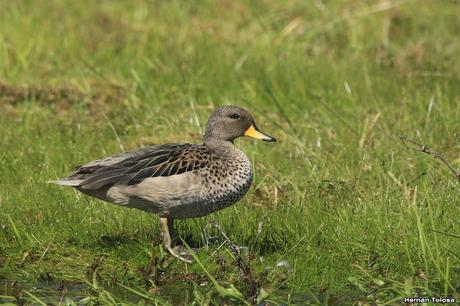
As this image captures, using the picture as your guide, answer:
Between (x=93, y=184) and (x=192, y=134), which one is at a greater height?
(x=93, y=184)

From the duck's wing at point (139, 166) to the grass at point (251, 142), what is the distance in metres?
0.40

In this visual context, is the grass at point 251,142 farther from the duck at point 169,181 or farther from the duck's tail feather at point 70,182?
the duck's tail feather at point 70,182

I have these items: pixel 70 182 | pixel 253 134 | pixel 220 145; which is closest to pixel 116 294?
pixel 70 182

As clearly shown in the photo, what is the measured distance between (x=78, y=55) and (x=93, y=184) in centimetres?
431

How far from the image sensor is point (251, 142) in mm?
7586

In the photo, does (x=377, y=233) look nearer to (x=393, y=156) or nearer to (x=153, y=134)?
(x=393, y=156)

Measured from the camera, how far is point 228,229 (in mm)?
5957

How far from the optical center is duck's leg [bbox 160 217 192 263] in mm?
5535

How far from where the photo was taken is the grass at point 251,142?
5312mm

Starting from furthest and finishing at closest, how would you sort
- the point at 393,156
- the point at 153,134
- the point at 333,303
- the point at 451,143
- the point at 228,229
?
1. the point at 153,134
2. the point at 451,143
3. the point at 393,156
4. the point at 228,229
5. the point at 333,303

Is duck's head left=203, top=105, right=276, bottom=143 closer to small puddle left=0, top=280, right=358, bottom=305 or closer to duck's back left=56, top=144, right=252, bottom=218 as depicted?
duck's back left=56, top=144, right=252, bottom=218

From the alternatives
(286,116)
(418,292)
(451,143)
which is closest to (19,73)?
(286,116)

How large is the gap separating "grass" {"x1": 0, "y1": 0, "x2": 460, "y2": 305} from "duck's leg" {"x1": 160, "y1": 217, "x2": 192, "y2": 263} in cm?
7

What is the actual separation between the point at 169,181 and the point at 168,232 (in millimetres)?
359
